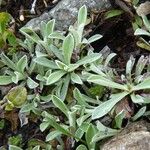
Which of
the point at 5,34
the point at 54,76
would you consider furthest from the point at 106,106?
the point at 5,34

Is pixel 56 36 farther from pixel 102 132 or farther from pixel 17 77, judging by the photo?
pixel 102 132

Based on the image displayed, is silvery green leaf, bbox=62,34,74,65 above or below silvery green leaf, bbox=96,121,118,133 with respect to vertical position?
above

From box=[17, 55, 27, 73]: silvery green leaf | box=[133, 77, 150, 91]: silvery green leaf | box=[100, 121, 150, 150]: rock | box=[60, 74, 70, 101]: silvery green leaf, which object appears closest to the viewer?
box=[100, 121, 150, 150]: rock

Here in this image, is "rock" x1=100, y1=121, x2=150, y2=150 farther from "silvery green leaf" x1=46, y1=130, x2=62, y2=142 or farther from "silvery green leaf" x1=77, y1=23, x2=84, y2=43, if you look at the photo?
"silvery green leaf" x1=77, y1=23, x2=84, y2=43

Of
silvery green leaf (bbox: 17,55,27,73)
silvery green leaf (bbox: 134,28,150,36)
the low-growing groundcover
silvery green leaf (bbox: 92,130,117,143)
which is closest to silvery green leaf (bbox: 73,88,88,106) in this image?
the low-growing groundcover

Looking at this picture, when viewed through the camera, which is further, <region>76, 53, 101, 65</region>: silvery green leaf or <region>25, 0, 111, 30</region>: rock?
<region>25, 0, 111, 30</region>: rock

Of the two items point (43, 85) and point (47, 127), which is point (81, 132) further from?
point (43, 85)
